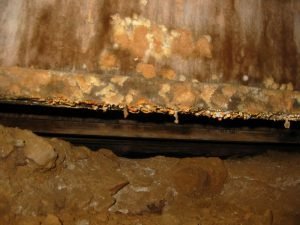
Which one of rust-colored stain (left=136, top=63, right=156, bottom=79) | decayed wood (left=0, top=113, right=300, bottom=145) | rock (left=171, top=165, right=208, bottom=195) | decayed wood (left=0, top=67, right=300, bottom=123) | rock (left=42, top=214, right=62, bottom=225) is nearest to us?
decayed wood (left=0, top=67, right=300, bottom=123)

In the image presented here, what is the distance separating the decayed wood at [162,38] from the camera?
1.11 metres

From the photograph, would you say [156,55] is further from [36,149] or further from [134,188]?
[134,188]

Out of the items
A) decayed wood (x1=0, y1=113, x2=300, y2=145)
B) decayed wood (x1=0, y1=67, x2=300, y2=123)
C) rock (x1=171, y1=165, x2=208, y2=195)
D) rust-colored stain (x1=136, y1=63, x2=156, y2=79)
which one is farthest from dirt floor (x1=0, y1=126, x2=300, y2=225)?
rust-colored stain (x1=136, y1=63, x2=156, y2=79)

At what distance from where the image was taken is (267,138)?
2.11m

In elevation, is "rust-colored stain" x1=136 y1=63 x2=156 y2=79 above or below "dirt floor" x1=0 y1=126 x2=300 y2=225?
above

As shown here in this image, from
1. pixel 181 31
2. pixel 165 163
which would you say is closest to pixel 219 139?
pixel 165 163

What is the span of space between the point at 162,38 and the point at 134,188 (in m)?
1.22

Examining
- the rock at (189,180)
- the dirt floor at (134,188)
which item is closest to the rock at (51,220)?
the dirt floor at (134,188)

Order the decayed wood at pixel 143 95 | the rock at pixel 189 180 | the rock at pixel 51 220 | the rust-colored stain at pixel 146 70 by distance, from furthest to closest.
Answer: the rock at pixel 189 180
the rock at pixel 51 220
the rust-colored stain at pixel 146 70
the decayed wood at pixel 143 95

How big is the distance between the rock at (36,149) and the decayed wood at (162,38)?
0.74 m

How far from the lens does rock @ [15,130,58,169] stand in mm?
1692

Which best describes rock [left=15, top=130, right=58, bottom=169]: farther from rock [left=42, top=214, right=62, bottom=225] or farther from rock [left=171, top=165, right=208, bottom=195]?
rock [left=171, top=165, right=208, bottom=195]

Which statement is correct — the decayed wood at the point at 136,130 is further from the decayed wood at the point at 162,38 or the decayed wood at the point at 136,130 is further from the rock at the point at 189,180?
the decayed wood at the point at 162,38

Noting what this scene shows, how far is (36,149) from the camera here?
1706mm
